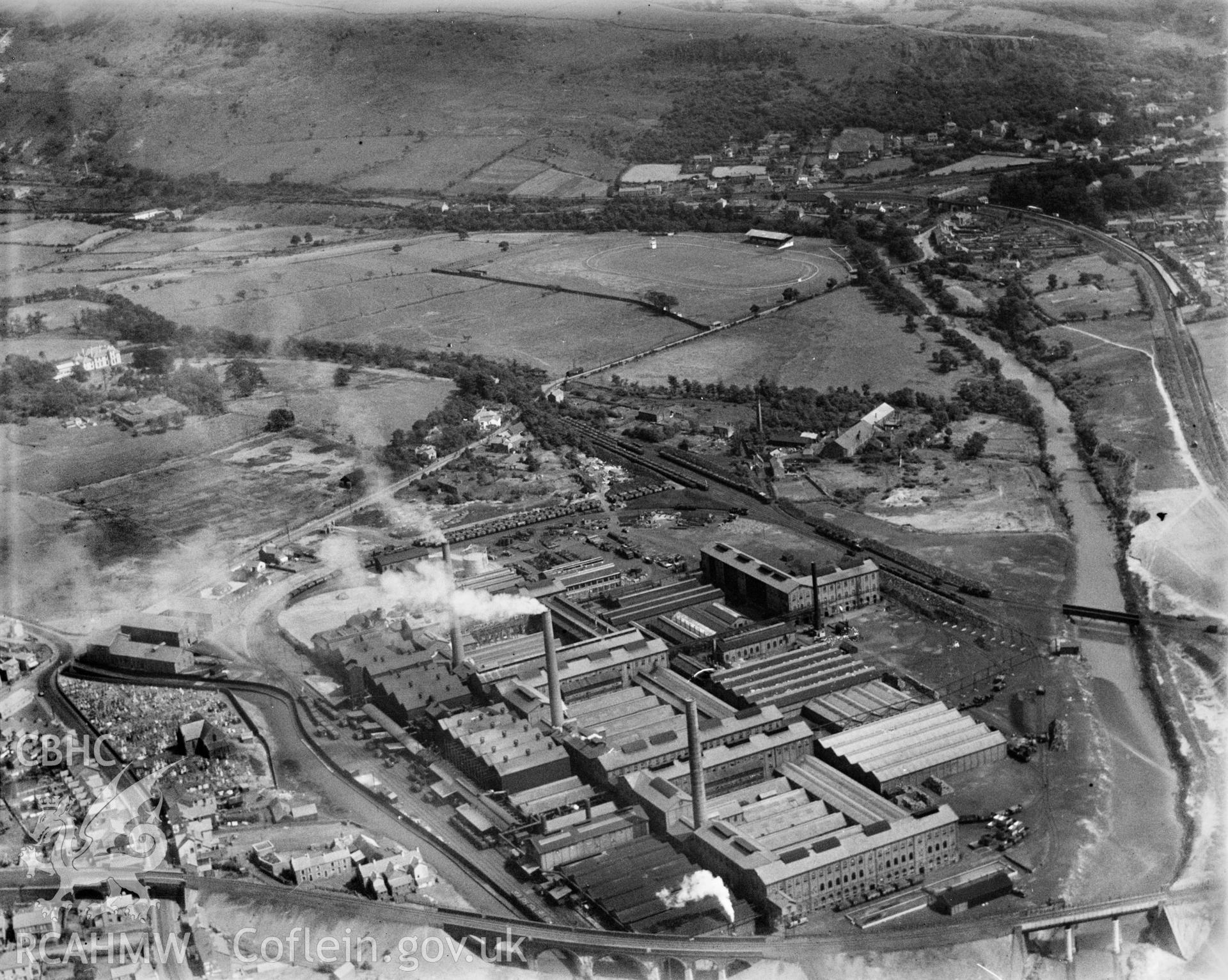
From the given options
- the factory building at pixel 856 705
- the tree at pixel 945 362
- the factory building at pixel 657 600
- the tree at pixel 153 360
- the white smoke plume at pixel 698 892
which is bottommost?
the tree at pixel 153 360

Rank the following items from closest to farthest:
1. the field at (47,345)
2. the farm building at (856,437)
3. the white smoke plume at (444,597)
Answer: the white smoke plume at (444,597), the farm building at (856,437), the field at (47,345)

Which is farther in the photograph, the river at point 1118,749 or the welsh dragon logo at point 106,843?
the welsh dragon logo at point 106,843

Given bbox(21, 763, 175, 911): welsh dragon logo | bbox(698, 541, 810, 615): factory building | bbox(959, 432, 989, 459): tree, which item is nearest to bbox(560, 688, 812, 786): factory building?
bbox(698, 541, 810, 615): factory building

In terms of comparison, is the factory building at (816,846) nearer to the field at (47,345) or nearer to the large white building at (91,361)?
the large white building at (91,361)

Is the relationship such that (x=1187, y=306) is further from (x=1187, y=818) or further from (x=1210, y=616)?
(x=1187, y=818)

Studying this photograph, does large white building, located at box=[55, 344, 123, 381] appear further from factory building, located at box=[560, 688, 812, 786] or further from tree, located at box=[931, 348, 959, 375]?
factory building, located at box=[560, 688, 812, 786]

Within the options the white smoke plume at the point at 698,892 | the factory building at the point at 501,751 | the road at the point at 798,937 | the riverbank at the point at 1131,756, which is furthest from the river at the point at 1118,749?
the factory building at the point at 501,751

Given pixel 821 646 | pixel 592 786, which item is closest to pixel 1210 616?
pixel 821 646
